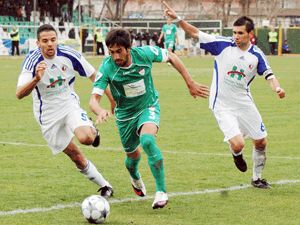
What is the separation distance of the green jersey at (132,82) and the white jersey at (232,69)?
140 centimetres

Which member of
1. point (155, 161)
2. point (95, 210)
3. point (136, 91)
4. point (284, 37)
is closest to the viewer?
point (95, 210)

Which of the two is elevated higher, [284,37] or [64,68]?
[64,68]

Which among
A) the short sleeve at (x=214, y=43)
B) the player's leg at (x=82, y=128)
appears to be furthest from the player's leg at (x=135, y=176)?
the short sleeve at (x=214, y=43)

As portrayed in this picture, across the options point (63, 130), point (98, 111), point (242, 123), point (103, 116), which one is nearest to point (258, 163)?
point (242, 123)

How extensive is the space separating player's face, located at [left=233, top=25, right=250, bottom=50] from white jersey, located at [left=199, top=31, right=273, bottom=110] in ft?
0.21

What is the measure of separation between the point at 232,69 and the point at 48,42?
232 cm

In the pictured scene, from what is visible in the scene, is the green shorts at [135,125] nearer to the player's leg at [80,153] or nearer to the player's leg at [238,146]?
the player's leg at [80,153]

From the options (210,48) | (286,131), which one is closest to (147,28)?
(286,131)

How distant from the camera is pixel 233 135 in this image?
10.1 m

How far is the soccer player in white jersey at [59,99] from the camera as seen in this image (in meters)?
9.46

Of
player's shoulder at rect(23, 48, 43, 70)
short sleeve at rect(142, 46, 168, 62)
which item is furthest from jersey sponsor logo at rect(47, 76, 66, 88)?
short sleeve at rect(142, 46, 168, 62)

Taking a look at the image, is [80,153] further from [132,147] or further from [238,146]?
[238,146]

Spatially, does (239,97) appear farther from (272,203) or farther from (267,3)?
(267,3)

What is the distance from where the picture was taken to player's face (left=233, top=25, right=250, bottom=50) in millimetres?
10258
